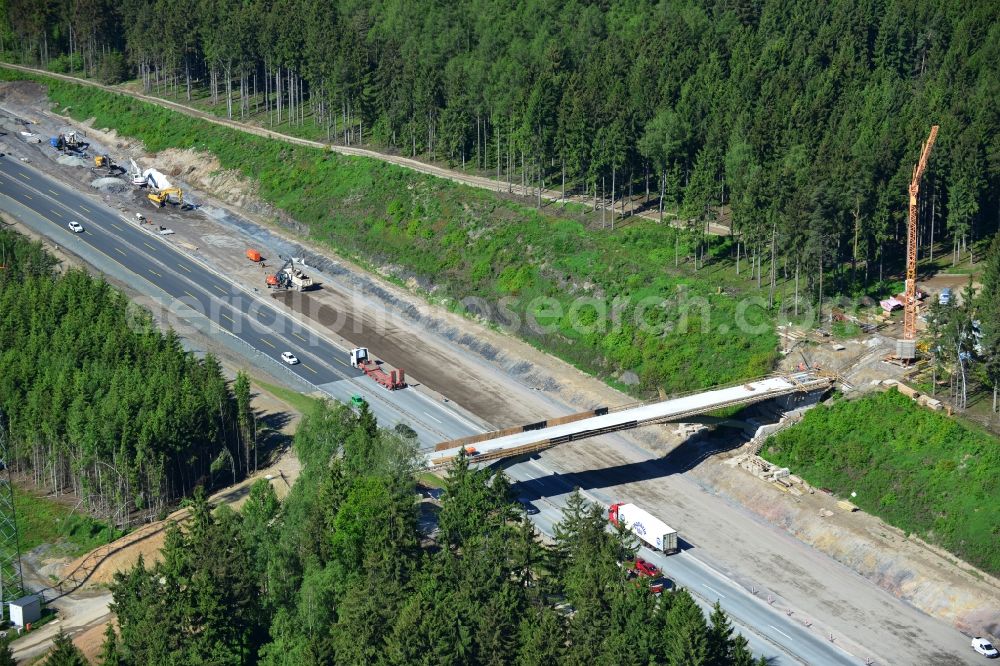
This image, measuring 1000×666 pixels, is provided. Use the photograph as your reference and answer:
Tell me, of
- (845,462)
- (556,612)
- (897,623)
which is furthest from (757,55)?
(556,612)

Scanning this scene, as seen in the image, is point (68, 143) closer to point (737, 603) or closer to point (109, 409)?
point (109, 409)

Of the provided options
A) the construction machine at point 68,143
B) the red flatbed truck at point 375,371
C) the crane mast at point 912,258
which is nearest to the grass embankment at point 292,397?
the red flatbed truck at point 375,371

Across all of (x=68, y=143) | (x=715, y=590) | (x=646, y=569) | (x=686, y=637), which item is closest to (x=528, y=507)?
(x=646, y=569)

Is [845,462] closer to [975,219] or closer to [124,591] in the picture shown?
[975,219]

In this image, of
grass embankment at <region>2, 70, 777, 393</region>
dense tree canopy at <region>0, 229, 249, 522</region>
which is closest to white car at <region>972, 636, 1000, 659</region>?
grass embankment at <region>2, 70, 777, 393</region>

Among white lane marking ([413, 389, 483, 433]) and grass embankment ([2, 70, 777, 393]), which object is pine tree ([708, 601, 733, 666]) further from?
white lane marking ([413, 389, 483, 433])
